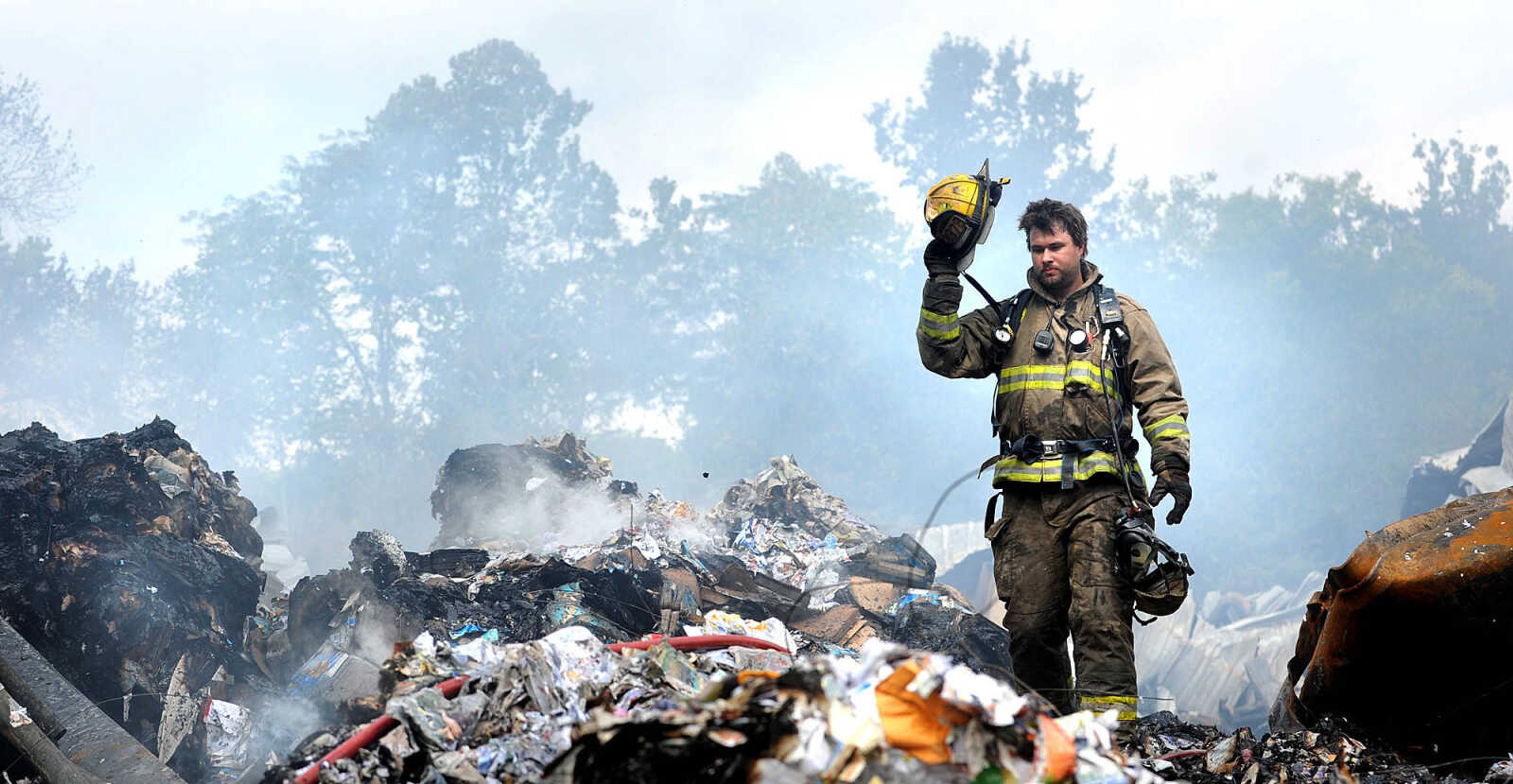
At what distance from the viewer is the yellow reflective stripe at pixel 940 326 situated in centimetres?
364

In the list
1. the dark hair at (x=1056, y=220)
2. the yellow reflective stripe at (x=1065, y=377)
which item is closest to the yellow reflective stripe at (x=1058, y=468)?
the yellow reflective stripe at (x=1065, y=377)

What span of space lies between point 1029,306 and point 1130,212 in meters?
28.5

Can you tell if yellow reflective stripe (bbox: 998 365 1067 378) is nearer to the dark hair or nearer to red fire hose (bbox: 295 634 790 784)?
the dark hair

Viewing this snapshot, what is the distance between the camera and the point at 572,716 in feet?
7.20

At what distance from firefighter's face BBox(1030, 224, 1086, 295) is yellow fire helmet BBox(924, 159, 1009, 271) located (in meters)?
0.20

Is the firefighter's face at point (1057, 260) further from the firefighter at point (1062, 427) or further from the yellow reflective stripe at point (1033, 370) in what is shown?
the yellow reflective stripe at point (1033, 370)

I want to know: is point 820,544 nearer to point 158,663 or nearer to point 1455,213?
point 158,663

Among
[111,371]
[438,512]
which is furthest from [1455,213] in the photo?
[111,371]

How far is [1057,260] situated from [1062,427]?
663 mm

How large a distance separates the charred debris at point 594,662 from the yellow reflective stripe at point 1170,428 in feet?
2.15

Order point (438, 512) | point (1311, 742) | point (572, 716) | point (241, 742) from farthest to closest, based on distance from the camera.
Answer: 1. point (438, 512)
2. point (241, 742)
3. point (1311, 742)
4. point (572, 716)

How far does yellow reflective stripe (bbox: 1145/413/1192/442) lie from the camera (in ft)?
11.2

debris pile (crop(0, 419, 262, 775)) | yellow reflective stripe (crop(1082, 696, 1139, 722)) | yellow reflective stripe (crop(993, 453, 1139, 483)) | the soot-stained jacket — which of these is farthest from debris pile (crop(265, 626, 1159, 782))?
debris pile (crop(0, 419, 262, 775))

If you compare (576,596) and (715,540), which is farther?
(715,540)
